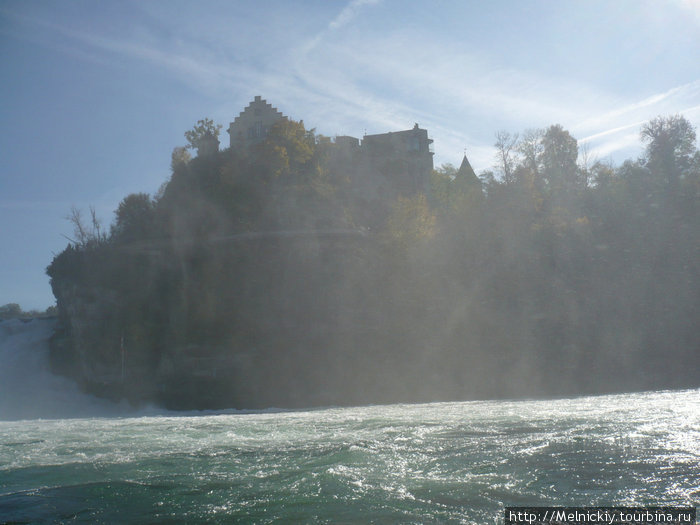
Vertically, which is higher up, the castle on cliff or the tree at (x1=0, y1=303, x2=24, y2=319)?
the castle on cliff

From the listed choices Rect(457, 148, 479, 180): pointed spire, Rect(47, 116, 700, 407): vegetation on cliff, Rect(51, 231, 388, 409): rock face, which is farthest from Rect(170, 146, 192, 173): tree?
Rect(457, 148, 479, 180): pointed spire

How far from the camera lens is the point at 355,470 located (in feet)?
38.5

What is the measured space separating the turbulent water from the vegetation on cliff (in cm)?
2031

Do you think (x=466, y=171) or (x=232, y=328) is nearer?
(x=232, y=328)

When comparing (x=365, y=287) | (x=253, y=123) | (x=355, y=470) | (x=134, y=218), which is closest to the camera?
(x=355, y=470)

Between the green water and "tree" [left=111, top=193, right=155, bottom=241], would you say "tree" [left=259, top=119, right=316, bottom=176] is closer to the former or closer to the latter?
"tree" [left=111, top=193, right=155, bottom=241]

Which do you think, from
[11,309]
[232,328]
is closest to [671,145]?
[232,328]

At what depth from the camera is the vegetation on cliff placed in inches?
1580

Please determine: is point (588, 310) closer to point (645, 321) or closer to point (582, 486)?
point (645, 321)

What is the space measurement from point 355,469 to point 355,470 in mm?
95

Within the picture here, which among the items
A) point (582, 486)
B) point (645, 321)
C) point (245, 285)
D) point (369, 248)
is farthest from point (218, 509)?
point (645, 321)

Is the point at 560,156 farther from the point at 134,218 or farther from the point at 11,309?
the point at 11,309

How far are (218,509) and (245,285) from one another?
3547 centimetres

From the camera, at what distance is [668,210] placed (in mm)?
53562
